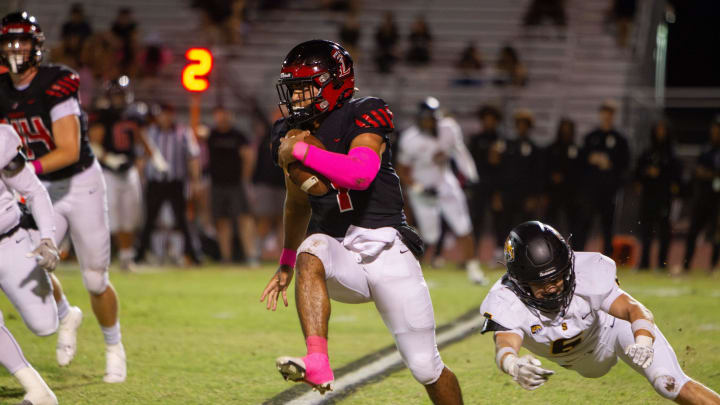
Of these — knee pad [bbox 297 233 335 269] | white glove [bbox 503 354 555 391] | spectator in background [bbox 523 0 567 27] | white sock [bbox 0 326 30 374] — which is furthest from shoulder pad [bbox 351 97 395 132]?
spectator in background [bbox 523 0 567 27]

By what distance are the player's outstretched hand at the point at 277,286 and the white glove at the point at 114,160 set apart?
6.44 m

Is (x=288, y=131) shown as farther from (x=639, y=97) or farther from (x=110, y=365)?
(x=639, y=97)

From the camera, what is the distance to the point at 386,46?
15.1 metres

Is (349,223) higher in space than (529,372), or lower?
higher

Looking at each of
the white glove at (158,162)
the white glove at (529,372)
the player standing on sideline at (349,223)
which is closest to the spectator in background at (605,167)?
the white glove at (158,162)

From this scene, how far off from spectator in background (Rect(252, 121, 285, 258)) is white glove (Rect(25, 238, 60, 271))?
6.87m

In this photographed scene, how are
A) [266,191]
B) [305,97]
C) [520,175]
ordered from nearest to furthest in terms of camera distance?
[305,97] < [520,175] < [266,191]

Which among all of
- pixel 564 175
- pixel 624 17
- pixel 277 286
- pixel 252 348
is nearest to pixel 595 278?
pixel 277 286

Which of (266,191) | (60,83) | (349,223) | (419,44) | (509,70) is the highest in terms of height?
(60,83)

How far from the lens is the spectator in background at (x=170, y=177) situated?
35.3 ft

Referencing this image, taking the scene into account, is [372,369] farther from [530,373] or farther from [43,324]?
[530,373]

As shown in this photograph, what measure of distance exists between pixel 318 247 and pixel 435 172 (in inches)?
245

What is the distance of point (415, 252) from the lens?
377 cm

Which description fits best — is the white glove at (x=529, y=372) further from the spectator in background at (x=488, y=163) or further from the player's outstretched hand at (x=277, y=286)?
the spectator in background at (x=488, y=163)
